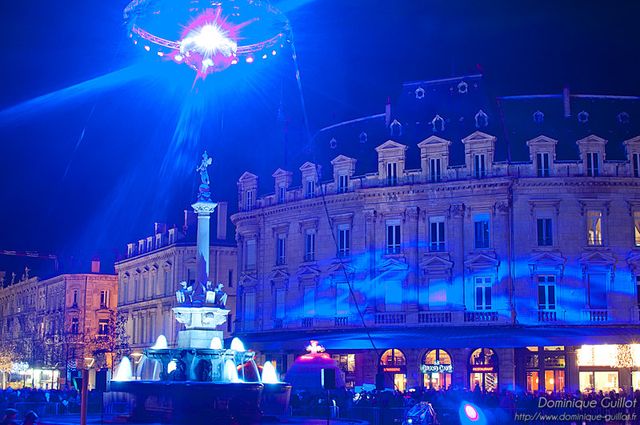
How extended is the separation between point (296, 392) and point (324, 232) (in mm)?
20293

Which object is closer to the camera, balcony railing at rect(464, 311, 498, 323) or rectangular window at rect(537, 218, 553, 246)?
balcony railing at rect(464, 311, 498, 323)

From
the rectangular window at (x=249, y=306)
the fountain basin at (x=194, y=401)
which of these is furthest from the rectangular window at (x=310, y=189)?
the fountain basin at (x=194, y=401)

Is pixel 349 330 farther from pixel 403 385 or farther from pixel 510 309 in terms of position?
pixel 510 309

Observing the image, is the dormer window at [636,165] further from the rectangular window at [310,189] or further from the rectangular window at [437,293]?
the rectangular window at [310,189]

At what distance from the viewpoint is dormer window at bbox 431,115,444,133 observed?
61.2m

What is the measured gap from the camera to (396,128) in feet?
208

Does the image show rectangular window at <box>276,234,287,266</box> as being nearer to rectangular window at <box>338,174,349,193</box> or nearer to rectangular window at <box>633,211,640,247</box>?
rectangular window at <box>338,174,349,193</box>

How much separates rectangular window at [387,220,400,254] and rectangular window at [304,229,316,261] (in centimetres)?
584

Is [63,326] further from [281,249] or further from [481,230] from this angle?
[481,230]

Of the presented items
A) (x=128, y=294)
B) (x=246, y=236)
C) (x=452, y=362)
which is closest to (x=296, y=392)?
(x=452, y=362)

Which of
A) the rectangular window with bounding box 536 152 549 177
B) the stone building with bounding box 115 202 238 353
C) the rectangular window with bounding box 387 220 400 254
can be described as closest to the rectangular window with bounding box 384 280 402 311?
the rectangular window with bounding box 387 220 400 254

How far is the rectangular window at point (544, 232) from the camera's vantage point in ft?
186

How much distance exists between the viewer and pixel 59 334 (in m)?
91.9

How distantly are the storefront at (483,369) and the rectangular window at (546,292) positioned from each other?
4047 mm
